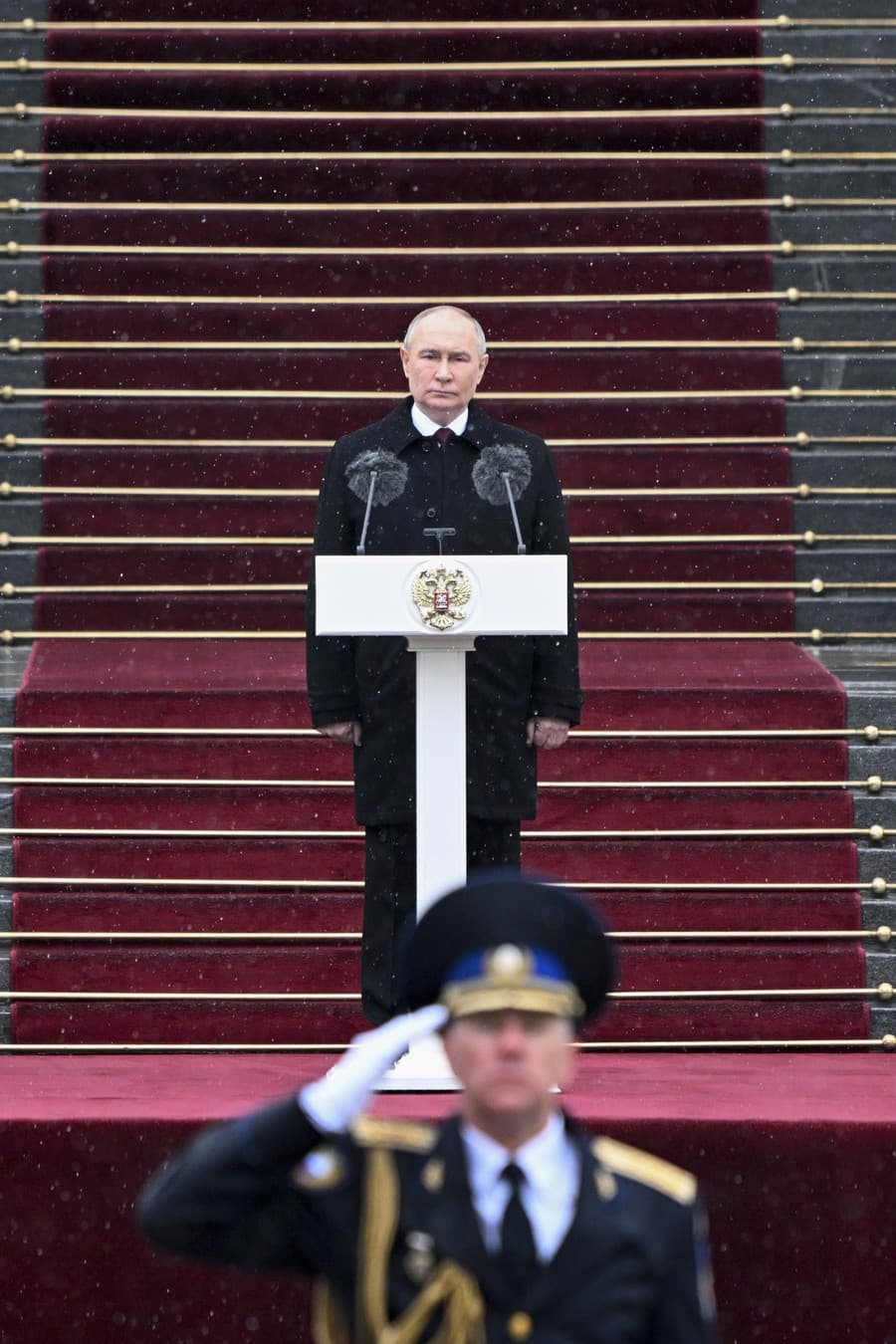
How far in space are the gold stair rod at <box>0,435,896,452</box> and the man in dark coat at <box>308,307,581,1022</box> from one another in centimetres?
273

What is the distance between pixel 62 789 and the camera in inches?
248

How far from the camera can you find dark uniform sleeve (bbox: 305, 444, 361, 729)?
477 centimetres

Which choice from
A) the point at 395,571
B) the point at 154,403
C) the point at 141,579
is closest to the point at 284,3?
the point at 154,403

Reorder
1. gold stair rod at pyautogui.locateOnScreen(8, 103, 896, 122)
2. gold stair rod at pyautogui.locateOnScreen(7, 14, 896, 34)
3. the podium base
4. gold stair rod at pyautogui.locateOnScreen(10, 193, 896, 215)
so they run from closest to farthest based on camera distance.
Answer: the podium base, gold stair rod at pyautogui.locateOnScreen(10, 193, 896, 215), gold stair rod at pyautogui.locateOnScreen(8, 103, 896, 122), gold stair rod at pyautogui.locateOnScreen(7, 14, 896, 34)

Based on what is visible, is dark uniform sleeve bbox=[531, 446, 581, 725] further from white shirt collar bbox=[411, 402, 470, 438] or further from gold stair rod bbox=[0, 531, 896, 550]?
gold stair rod bbox=[0, 531, 896, 550]

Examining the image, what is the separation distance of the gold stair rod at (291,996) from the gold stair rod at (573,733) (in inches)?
28.7

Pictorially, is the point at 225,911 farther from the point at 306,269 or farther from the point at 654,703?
the point at 306,269

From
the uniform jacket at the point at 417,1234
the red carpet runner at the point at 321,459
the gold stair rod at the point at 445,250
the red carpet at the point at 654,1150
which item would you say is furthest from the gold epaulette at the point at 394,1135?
the gold stair rod at the point at 445,250

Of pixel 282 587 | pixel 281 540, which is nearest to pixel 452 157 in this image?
pixel 281 540

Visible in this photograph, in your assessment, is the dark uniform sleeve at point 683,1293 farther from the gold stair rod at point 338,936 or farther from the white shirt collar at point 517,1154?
the gold stair rod at point 338,936

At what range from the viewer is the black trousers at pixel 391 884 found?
4750mm

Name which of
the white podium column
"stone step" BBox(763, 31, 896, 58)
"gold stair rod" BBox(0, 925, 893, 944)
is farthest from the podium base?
"stone step" BBox(763, 31, 896, 58)

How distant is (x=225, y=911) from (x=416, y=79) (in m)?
3.35

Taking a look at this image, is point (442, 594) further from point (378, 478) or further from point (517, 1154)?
point (517, 1154)
